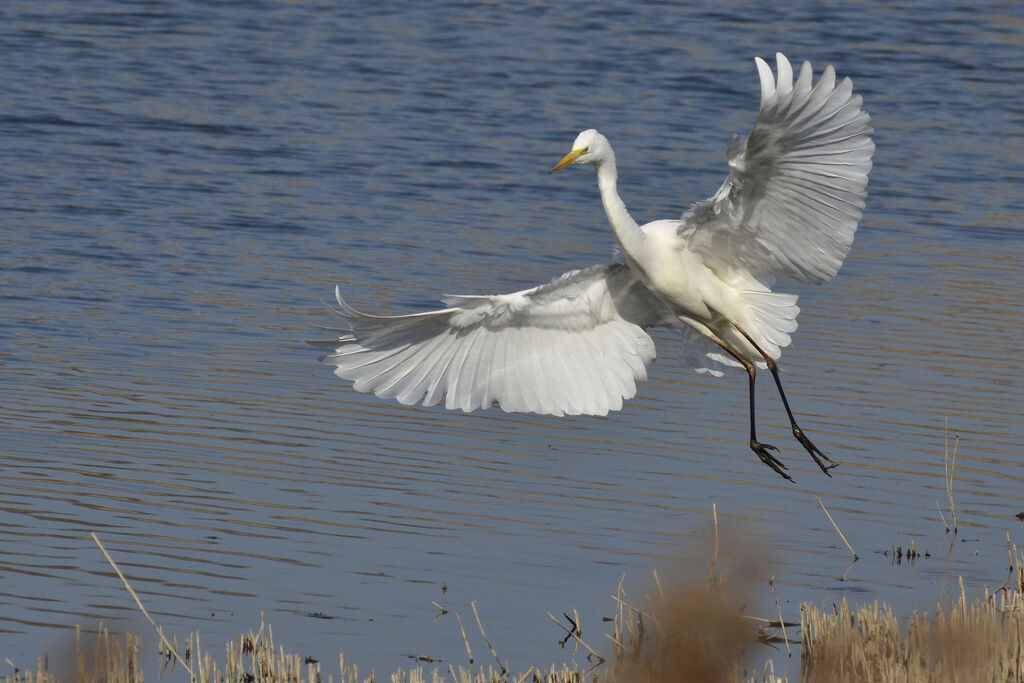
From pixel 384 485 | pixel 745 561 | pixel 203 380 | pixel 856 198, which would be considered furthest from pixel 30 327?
pixel 745 561

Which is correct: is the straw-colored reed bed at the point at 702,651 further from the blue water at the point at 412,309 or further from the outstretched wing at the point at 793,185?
the outstretched wing at the point at 793,185

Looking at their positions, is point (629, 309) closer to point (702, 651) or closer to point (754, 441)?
point (754, 441)

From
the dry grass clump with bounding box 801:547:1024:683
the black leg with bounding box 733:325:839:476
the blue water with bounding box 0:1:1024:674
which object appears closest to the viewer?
the dry grass clump with bounding box 801:547:1024:683

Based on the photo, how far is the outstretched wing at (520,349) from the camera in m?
7.15

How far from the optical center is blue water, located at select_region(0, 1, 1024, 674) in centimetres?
657

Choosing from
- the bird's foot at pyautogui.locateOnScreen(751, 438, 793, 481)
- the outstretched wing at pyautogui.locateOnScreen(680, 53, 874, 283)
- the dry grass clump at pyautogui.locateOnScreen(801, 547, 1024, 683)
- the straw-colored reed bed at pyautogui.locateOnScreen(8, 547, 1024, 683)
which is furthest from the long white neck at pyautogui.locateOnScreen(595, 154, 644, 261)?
the dry grass clump at pyautogui.locateOnScreen(801, 547, 1024, 683)

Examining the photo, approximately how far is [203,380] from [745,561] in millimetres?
4659

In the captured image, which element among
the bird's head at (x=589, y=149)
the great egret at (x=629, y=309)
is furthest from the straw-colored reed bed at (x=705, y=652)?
the bird's head at (x=589, y=149)

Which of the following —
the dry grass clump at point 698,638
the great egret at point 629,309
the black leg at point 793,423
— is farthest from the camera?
the black leg at point 793,423

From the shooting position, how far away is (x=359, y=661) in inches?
226

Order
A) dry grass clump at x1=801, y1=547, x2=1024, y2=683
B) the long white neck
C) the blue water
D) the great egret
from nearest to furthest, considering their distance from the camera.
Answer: dry grass clump at x1=801, y1=547, x2=1024, y2=683 < the blue water < the great egret < the long white neck

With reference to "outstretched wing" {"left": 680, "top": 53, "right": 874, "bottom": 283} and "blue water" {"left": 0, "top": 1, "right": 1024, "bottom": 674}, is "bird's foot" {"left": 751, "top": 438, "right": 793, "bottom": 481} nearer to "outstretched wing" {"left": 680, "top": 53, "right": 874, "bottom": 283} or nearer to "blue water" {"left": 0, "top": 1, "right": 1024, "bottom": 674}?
"blue water" {"left": 0, "top": 1, "right": 1024, "bottom": 674}

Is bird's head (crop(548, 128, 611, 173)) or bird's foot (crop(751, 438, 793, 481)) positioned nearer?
bird's head (crop(548, 128, 611, 173))

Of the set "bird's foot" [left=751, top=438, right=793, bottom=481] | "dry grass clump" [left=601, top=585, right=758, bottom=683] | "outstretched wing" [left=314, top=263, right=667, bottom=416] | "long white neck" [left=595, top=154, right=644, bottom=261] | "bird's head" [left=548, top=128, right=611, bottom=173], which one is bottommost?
"dry grass clump" [left=601, top=585, right=758, bottom=683]
